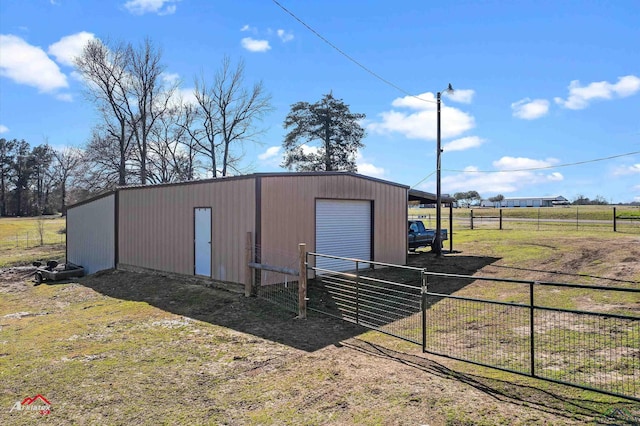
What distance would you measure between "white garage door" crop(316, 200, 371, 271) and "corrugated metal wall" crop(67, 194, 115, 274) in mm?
8317

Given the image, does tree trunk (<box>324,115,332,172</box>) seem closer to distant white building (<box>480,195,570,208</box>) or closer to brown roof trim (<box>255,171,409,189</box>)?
brown roof trim (<box>255,171,409,189</box>)

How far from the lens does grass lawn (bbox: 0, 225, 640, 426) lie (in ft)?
12.5

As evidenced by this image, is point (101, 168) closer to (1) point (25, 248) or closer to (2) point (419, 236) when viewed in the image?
(1) point (25, 248)

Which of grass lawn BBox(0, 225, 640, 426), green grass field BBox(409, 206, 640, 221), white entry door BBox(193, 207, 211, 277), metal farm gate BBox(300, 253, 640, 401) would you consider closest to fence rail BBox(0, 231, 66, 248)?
white entry door BBox(193, 207, 211, 277)

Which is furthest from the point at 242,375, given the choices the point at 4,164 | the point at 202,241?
the point at 4,164

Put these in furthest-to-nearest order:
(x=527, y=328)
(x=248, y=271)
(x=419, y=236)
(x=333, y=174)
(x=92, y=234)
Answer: (x=419, y=236), (x=92, y=234), (x=333, y=174), (x=248, y=271), (x=527, y=328)

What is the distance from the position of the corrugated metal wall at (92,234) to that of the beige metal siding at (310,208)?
799 centimetres

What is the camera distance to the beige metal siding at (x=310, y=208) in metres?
9.84

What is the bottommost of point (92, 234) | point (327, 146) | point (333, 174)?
point (92, 234)

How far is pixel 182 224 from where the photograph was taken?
11578mm

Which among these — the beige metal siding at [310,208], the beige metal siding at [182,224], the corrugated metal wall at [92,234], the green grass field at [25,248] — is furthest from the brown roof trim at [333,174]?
the green grass field at [25,248]

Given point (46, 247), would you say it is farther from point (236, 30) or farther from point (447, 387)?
point (447, 387)

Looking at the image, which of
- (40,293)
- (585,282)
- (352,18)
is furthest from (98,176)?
(585,282)

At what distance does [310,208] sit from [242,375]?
20.9 feet
